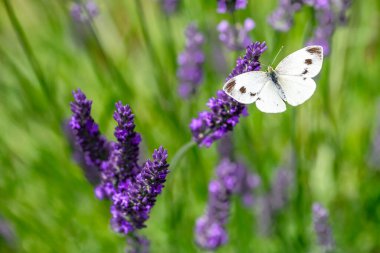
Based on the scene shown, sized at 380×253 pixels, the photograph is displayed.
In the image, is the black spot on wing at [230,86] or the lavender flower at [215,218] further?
the lavender flower at [215,218]

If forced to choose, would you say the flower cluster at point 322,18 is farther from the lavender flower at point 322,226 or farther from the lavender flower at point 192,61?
the lavender flower at point 322,226

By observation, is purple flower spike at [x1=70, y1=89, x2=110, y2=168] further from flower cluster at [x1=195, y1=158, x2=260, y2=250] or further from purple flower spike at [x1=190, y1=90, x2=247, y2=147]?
flower cluster at [x1=195, y1=158, x2=260, y2=250]

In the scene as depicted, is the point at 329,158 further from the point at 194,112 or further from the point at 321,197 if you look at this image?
the point at 194,112

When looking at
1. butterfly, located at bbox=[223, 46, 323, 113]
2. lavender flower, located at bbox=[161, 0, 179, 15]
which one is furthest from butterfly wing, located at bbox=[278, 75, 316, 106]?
lavender flower, located at bbox=[161, 0, 179, 15]

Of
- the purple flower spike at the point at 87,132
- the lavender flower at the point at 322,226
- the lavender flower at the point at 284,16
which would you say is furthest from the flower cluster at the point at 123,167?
the lavender flower at the point at 284,16

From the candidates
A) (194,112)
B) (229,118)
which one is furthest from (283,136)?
(229,118)

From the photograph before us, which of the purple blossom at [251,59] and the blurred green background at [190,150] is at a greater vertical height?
the blurred green background at [190,150]

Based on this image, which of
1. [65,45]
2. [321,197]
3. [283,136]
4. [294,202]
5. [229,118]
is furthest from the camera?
[65,45]
